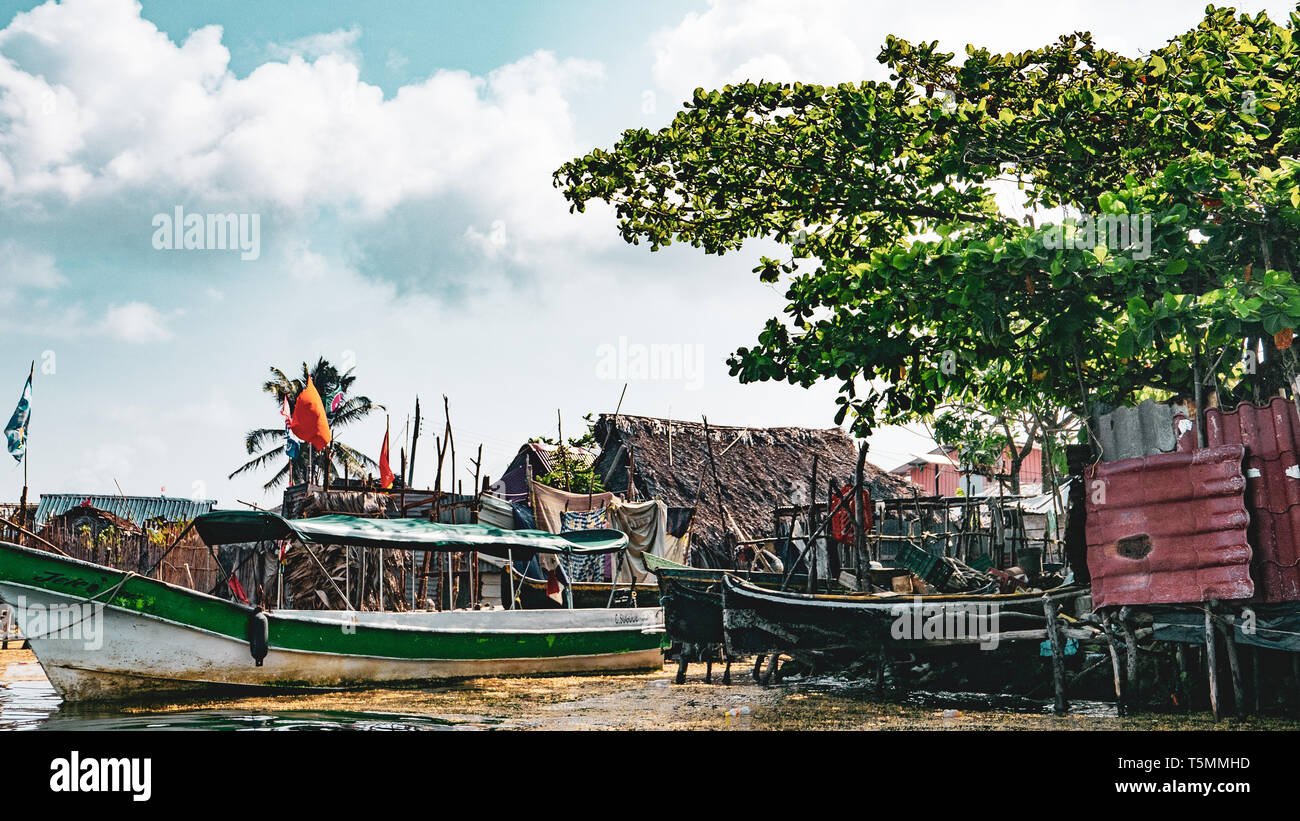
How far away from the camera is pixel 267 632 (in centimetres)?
1148

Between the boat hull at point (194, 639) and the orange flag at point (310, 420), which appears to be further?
the orange flag at point (310, 420)

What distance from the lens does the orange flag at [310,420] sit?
669 inches

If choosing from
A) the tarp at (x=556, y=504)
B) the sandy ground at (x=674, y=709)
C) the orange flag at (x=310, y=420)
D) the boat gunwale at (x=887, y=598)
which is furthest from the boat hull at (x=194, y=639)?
the tarp at (x=556, y=504)

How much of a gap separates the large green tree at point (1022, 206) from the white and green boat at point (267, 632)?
5688 mm

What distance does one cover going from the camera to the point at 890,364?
9.44 metres

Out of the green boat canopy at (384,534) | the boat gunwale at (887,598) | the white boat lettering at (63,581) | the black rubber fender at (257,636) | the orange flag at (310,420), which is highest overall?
the orange flag at (310,420)

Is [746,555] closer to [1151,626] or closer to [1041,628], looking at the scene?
[1041,628]

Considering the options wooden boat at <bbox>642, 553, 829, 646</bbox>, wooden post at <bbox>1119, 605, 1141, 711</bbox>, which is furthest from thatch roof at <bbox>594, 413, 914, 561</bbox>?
wooden post at <bbox>1119, 605, 1141, 711</bbox>

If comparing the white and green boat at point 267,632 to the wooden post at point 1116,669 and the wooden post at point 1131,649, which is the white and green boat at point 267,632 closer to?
the wooden post at point 1116,669

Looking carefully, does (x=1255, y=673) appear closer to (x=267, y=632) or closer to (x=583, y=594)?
(x=267, y=632)

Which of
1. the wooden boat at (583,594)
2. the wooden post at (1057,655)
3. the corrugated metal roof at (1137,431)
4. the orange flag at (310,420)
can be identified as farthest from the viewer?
the wooden boat at (583,594)

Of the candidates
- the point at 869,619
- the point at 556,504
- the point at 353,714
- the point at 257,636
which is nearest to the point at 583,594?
the point at 556,504

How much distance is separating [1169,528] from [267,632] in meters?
9.82
